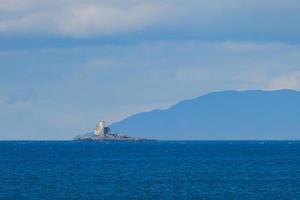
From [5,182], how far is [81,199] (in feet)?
77.3

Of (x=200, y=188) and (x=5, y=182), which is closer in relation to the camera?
(x=200, y=188)

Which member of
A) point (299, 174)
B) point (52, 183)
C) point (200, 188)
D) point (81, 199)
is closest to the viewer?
point (81, 199)

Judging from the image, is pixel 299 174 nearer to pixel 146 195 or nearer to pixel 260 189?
pixel 260 189

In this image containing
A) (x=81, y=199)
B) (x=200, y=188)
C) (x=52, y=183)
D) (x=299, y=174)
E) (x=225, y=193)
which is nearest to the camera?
(x=81, y=199)

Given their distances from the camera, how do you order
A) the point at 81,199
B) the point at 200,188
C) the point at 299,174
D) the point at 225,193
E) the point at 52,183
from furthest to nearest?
1. the point at 299,174
2. the point at 52,183
3. the point at 200,188
4. the point at 225,193
5. the point at 81,199

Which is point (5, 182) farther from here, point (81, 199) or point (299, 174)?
point (299, 174)

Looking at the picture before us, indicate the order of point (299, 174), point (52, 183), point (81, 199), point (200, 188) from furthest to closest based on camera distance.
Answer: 1. point (299, 174)
2. point (52, 183)
3. point (200, 188)
4. point (81, 199)

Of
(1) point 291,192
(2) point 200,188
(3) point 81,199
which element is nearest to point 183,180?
(2) point 200,188

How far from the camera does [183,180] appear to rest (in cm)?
10838

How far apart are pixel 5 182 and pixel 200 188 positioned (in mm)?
24131

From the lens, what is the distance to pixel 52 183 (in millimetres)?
102438

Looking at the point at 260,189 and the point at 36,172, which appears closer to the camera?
the point at 260,189

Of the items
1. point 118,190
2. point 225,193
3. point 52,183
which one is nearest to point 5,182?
point 52,183

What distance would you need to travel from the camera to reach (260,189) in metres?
94.8
